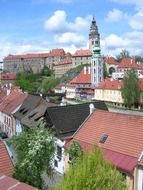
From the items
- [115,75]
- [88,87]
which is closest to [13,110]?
[88,87]

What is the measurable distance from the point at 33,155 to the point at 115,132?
7.13 metres

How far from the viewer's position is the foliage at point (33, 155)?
74.6 feet

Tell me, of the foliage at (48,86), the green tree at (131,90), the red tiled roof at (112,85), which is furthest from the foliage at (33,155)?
the foliage at (48,86)

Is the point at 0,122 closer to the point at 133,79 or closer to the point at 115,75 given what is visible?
the point at 133,79

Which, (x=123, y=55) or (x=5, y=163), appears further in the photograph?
(x=123, y=55)

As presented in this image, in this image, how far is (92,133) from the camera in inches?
1144

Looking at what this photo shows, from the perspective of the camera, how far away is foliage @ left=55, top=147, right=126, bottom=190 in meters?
15.9

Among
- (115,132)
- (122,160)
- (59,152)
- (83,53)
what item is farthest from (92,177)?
(83,53)

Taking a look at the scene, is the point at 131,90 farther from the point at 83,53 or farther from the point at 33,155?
the point at 83,53

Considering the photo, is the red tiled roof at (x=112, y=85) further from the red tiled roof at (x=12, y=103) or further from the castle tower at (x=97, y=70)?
the red tiled roof at (x=12, y=103)

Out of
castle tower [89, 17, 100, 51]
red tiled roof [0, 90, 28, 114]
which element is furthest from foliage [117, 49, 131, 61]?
red tiled roof [0, 90, 28, 114]

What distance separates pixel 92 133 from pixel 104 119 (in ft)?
4.93

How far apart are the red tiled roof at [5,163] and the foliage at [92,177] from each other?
6479 mm

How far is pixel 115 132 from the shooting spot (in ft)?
89.2
